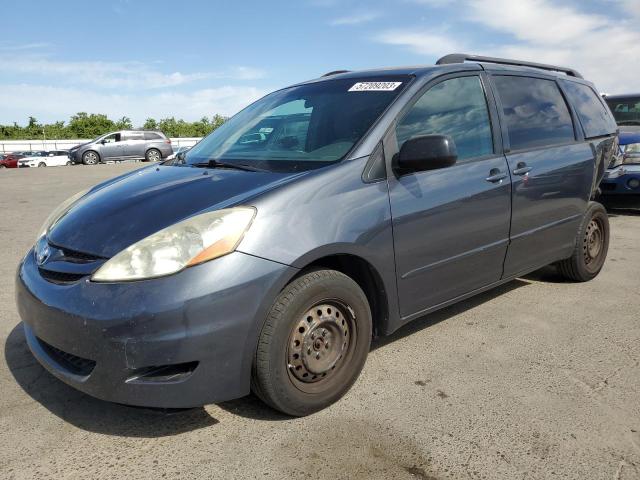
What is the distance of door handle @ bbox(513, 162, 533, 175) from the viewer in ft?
11.9

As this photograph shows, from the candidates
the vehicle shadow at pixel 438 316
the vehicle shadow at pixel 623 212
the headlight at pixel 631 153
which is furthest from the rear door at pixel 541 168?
the vehicle shadow at pixel 623 212

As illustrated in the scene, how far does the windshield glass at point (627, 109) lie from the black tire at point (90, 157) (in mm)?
22892

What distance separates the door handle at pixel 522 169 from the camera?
3.63 metres

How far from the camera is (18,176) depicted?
15039 mm

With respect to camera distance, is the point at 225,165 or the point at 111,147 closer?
the point at 225,165

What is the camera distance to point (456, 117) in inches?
133

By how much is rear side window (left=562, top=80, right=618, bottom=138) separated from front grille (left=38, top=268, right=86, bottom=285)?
3.99m

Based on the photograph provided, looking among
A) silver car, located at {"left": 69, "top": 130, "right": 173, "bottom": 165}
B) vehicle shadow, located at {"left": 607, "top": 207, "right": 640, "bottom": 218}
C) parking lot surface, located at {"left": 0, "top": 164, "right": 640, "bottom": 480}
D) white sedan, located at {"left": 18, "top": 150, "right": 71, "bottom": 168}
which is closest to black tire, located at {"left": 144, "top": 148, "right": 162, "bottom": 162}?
silver car, located at {"left": 69, "top": 130, "right": 173, "bottom": 165}

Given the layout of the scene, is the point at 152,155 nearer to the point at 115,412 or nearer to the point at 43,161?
the point at 43,161

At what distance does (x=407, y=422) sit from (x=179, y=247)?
1329 millimetres

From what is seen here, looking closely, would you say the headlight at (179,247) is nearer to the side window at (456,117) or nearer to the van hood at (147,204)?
the van hood at (147,204)

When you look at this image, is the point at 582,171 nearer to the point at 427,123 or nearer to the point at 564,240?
the point at 564,240

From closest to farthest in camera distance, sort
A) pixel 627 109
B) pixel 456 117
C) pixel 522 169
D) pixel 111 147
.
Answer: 1. pixel 456 117
2. pixel 522 169
3. pixel 627 109
4. pixel 111 147

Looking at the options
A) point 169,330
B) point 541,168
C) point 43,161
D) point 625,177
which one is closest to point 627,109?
point 625,177
